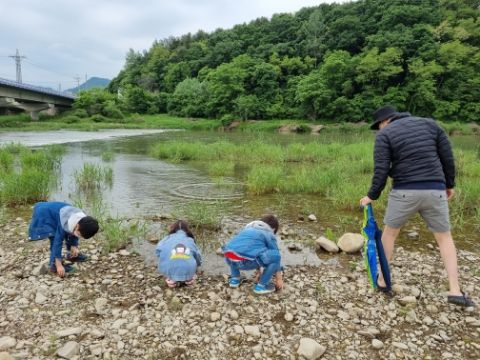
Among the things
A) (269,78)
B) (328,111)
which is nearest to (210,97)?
(269,78)

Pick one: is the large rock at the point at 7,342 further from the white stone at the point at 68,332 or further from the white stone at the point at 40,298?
the white stone at the point at 40,298

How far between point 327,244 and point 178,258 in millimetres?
2414

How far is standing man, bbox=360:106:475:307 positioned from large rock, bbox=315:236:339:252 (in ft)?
5.12

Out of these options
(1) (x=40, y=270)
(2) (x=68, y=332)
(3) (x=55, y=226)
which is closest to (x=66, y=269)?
(1) (x=40, y=270)

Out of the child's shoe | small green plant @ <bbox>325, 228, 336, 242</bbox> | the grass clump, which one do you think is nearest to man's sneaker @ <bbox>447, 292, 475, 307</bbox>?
small green plant @ <bbox>325, 228, 336, 242</bbox>

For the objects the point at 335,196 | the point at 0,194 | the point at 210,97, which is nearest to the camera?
the point at 0,194

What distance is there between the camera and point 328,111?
5188 centimetres

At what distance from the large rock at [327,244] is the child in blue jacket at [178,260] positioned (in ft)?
6.77

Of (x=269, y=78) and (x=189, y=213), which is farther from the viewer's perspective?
(x=269, y=78)

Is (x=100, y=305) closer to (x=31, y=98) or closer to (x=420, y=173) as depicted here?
(x=420, y=173)

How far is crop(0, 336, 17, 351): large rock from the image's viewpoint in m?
2.84

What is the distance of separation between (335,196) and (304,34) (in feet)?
261

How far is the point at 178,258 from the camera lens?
3.90 metres

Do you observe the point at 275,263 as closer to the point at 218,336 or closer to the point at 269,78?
the point at 218,336
